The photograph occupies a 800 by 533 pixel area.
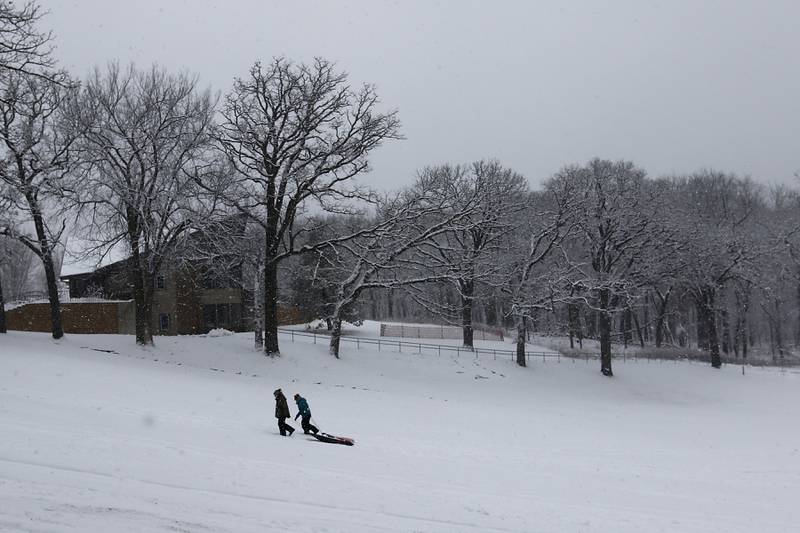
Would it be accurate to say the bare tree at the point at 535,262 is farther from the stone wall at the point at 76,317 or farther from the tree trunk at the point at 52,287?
the stone wall at the point at 76,317

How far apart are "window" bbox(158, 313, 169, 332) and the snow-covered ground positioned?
530 inches

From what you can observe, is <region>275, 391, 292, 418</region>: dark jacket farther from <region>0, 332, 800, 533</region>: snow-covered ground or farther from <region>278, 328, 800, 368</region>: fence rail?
<region>278, 328, 800, 368</region>: fence rail

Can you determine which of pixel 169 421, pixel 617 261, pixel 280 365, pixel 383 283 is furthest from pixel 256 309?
pixel 617 261

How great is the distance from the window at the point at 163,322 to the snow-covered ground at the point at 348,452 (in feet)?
44.2

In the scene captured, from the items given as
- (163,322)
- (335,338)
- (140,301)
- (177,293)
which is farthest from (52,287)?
(163,322)

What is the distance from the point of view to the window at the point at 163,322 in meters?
45.8

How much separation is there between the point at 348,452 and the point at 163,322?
34.2 m

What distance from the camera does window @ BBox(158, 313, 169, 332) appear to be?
45.8 m

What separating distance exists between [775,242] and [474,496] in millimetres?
47014

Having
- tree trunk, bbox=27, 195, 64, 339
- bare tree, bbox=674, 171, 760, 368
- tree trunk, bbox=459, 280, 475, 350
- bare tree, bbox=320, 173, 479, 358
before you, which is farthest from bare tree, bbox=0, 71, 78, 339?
bare tree, bbox=674, 171, 760, 368

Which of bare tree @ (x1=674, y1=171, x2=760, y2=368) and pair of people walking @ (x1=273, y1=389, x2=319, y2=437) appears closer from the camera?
pair of people walking @ (x1=273, y1=389, x2=319, y2=437)

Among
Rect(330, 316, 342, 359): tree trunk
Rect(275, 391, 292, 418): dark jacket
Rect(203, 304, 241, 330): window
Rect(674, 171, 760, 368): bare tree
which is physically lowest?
Rect(275, 391, 292, 418): dark jacket

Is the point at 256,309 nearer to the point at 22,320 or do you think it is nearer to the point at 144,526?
the point at 22,320

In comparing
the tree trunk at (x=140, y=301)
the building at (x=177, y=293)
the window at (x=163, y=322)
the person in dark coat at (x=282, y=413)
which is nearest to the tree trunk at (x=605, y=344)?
the building at (x=177, y=293)
